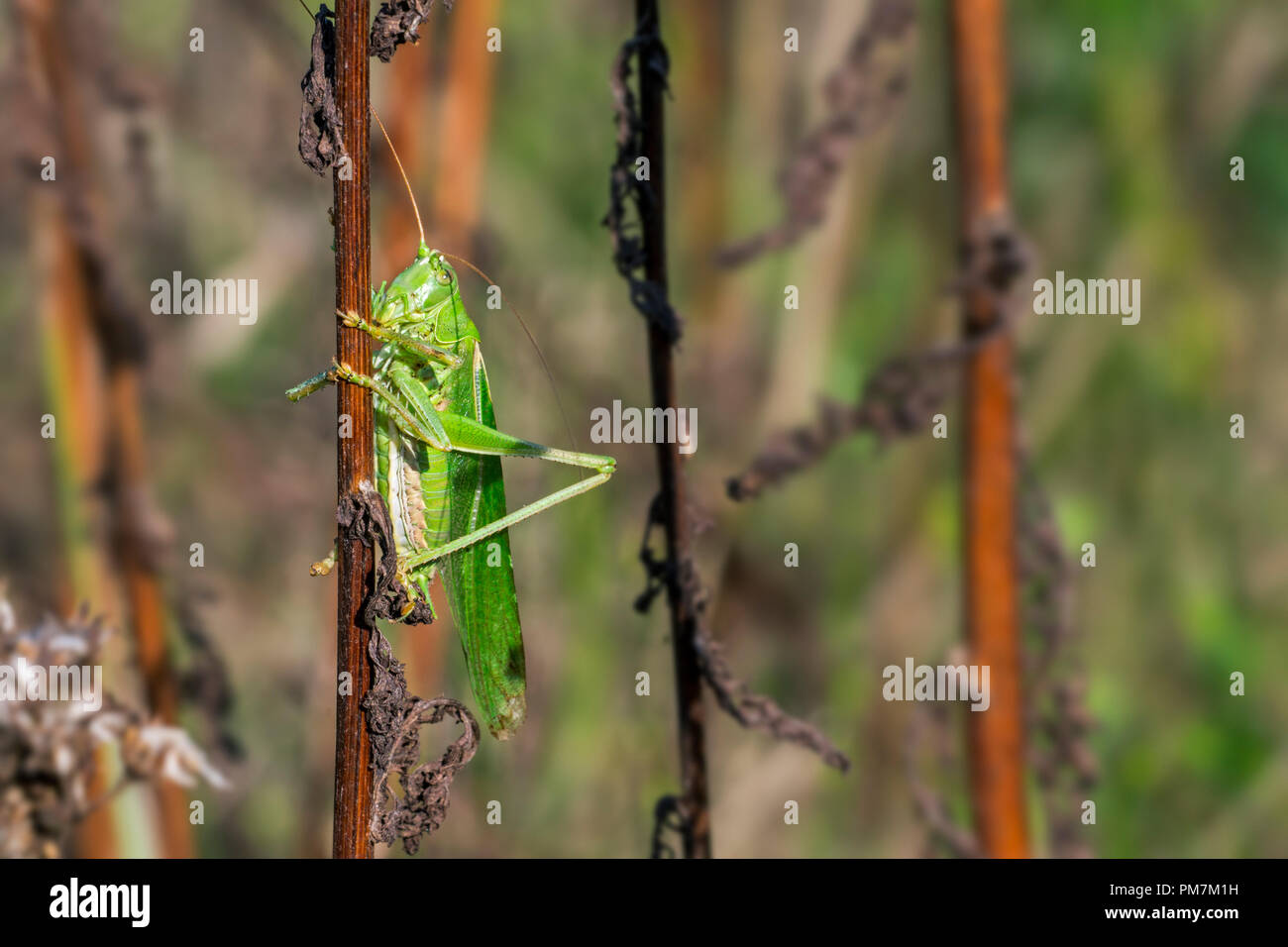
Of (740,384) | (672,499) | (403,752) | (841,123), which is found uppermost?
(841,123)

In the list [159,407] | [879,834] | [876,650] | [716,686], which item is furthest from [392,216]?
[879,834]

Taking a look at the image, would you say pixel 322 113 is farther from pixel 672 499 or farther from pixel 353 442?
pixel 672 499

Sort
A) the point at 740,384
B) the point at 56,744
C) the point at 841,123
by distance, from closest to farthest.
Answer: the point at 56,744
the point at 841,123
the point at 740,384

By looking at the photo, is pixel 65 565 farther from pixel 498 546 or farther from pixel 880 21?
pixel 880 21

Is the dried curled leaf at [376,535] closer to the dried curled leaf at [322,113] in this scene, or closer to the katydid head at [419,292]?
the dried curled leaf at [322,113]

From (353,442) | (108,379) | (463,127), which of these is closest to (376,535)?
(353,442)

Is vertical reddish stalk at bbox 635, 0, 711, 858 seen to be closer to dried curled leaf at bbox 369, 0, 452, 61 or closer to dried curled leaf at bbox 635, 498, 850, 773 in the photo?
dried curled leaf at bbox 635, 498, 850, 773

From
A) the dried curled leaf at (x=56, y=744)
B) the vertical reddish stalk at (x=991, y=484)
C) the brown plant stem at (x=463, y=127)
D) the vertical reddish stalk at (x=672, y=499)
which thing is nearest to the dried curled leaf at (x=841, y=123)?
the vertical reddish stalk at (x=991, y=484)

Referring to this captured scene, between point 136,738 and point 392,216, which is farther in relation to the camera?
point 392,216
